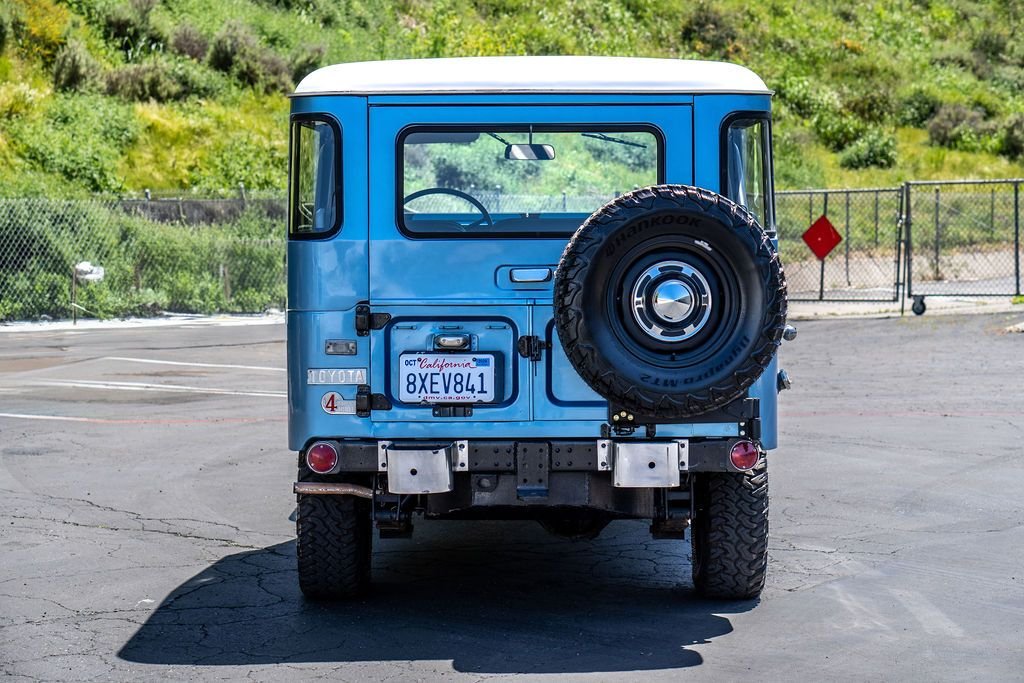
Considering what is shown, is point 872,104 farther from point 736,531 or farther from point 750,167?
point 736,531

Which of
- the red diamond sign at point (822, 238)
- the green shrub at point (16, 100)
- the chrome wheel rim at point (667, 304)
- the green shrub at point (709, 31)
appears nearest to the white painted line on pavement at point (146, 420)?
the chrome wheel rim at point (667, 304)

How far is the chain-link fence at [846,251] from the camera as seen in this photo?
2630 cm

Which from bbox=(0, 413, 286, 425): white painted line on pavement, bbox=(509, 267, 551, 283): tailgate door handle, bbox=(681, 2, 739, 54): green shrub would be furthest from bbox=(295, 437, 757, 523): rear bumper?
bbox=(681, 2, 739, 54): green shrub

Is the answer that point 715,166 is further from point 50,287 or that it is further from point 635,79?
point 50,287

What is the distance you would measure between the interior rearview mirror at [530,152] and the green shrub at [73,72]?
29.3 metres

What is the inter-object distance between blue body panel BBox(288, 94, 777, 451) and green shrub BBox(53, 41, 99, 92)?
29.3 meters

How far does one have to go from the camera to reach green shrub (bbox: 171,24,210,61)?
3834 cm

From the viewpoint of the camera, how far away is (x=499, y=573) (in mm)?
8062

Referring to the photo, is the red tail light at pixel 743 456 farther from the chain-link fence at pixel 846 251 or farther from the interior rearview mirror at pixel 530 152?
the chain-link fence at pixel 846 251

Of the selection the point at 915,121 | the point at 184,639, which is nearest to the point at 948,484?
the point at 184,639

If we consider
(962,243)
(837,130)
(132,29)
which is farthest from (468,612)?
(837,130)

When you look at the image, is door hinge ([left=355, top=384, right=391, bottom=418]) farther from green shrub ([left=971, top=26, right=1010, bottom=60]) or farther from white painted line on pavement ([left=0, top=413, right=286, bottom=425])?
green shrub ([left=971, top=26, right=1010, bottom=60])

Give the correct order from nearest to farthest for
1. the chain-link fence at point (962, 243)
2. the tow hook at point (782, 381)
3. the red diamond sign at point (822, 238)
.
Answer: the tow hook at point (782, 381), the red diamond sign at point (822, 238), the chain-link fence at point (962, 243)

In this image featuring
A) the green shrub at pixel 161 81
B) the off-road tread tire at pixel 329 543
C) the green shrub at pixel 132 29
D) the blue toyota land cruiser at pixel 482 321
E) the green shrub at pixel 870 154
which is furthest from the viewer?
the green shrub at pixel 870 154
